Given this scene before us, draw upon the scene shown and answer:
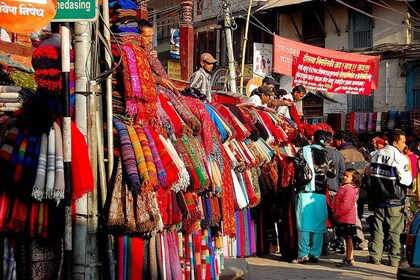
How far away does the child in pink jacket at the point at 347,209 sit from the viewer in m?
9.74

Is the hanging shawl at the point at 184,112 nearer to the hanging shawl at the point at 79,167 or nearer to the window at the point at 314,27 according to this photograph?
the hanging shawl at the point at 79,167

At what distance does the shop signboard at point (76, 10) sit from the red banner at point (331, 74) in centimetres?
1570

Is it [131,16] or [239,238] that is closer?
[131,16]

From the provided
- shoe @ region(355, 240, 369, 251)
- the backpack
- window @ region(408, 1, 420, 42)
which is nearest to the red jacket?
the backpack

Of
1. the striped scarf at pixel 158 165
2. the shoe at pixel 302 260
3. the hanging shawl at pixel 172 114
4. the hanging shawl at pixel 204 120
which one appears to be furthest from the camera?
the shoe at pixel 302 260

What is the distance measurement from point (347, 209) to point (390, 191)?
673 millimetres

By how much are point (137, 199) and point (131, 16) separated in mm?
1829

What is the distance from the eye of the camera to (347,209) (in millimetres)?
9797

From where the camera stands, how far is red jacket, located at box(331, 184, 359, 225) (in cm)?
973

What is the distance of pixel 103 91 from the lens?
5754 millimetres

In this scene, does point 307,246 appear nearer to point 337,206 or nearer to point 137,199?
point 337,206

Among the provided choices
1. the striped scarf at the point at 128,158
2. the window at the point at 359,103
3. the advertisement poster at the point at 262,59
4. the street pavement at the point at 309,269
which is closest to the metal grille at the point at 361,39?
the window at the point at 359,103

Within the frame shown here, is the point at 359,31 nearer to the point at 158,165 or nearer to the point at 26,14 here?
the point at 158,165

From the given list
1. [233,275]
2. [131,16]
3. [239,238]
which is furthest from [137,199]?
[239,238]
